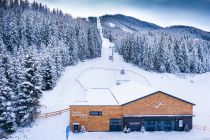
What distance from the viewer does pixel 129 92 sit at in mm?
54969

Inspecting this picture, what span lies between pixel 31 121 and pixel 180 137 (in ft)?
70.4

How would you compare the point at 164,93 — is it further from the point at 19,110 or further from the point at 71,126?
the point at 19,110

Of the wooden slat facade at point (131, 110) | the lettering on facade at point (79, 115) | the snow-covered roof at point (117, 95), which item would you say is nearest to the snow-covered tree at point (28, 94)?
the wooden slat facade at point (131, 110)

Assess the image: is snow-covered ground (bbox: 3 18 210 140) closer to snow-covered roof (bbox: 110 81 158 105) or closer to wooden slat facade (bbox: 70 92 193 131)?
wooden slat facade (bbox: 70 92 193 131)

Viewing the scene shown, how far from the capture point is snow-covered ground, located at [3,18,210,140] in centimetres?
4403

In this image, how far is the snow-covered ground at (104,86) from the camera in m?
44.0

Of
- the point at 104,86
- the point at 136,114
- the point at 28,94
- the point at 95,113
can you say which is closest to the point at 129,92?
the point at 136,114

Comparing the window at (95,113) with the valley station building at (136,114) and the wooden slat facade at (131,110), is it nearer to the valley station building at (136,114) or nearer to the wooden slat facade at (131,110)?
the valley station building at (136,114)

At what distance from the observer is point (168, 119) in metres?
47.3

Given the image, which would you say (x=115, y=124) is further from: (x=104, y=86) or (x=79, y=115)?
(x=104, y=86)

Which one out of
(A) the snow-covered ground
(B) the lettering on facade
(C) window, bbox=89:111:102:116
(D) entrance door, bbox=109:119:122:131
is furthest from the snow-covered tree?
(D) entrance door, bbox=109:119:122:131

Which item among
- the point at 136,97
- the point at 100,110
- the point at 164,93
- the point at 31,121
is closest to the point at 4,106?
the point at 31,121

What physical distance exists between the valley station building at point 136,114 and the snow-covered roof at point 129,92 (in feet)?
2.47

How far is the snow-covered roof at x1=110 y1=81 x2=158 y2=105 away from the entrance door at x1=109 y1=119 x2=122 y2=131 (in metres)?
2.60
